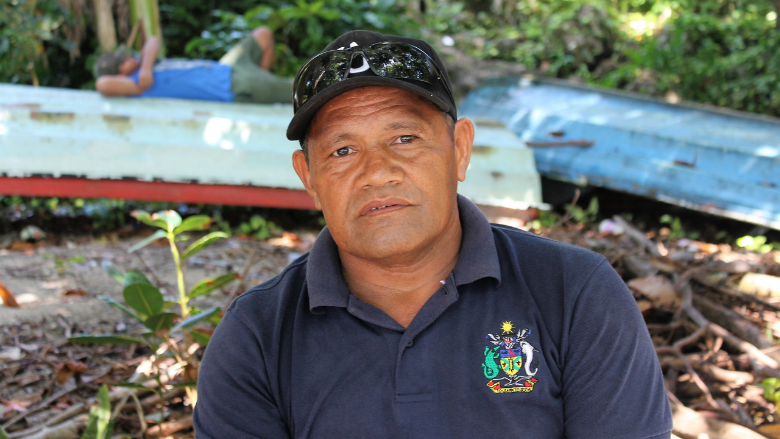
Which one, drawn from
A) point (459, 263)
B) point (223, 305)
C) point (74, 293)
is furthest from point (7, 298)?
point (459, 263)

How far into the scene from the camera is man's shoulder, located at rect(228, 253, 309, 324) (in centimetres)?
159

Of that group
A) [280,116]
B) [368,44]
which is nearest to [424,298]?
[368,44]

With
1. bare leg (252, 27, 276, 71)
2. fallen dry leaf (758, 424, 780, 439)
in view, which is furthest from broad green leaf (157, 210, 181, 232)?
bare leg (252, 27, 276, 71)

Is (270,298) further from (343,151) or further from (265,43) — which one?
(265,43)

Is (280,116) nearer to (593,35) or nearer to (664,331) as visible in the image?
(664,331)

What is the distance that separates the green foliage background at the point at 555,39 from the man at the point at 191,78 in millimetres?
1535

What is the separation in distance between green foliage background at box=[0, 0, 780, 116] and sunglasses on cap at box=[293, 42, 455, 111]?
252 inches

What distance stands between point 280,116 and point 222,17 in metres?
3.55

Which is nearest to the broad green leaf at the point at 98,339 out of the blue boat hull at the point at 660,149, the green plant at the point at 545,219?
the green plant at the point at 545,219

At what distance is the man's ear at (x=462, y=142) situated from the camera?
182 cm

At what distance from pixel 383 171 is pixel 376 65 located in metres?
0.27

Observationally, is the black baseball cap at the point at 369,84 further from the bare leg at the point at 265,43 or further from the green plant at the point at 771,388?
the bare leg at the point at 265,43

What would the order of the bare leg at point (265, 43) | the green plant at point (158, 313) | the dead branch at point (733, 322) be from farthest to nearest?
the bare leg at point (265, 43), the dead branch at point (733, 322), the green plant at point (158, 313)

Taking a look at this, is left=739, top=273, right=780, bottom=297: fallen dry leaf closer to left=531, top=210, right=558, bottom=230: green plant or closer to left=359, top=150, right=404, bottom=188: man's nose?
left=531, top=210, right=558, bottom=230: green plant
